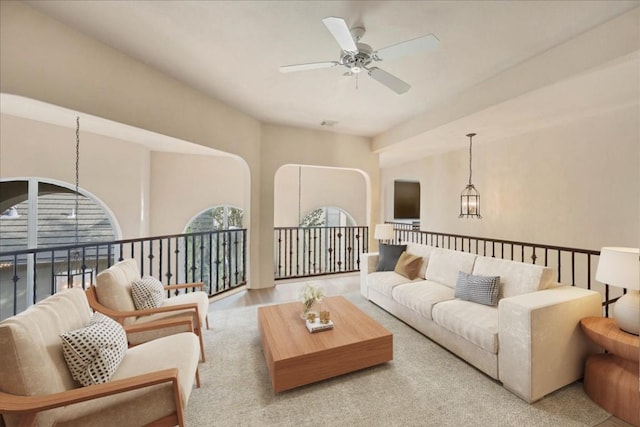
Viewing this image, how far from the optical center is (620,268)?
184 centimetres

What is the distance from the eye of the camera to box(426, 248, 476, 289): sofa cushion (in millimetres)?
3215

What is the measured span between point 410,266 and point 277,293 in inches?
89.4

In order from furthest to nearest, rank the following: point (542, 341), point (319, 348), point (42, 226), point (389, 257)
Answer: point (42, 226)
point (389, 257)
point (319, 348)
point (542, 341)

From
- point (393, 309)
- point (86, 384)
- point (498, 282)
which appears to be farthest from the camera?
point (393, 309)

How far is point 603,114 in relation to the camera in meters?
3.78

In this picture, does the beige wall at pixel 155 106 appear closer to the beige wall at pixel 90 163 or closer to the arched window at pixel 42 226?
the beige wall at pixel 90 163

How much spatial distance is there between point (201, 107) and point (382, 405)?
3962 millimetres

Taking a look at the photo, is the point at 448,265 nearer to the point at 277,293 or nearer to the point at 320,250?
the point at 277,293

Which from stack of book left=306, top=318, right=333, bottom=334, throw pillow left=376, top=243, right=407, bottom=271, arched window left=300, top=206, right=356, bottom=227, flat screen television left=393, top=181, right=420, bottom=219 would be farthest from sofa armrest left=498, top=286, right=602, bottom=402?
flat screen television left=393, top=181, right=420, bottom=219

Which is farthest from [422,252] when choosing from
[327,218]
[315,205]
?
[327,218]

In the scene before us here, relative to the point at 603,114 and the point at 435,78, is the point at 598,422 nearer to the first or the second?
the point at 435,78

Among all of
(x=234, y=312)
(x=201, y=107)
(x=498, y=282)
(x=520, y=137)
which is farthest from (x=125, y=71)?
(x=520, y=137)

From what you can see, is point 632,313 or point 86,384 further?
point 632,313

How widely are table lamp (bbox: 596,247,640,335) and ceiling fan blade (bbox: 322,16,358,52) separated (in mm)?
2444
